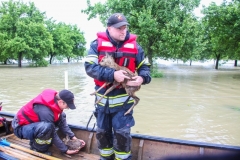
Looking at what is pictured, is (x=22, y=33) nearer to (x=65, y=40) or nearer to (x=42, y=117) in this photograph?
(x=65, y=40)

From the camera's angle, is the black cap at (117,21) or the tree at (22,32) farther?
the tree at (22,32)

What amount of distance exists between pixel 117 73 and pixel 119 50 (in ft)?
1.05

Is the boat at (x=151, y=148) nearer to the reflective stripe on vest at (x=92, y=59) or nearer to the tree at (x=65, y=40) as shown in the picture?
the reflective stripe on vest at (x=92, y=59)

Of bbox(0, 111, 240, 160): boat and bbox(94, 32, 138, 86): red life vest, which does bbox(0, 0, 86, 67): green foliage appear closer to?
bbox(0, 111, 240, 160): boat

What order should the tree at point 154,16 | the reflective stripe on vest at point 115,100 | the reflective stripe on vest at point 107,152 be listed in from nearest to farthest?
the reflective stripe on vest at point 115,100
the reflective stripe on vest at point 107,152
the tree at point 154,16

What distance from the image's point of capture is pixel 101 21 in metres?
18.5

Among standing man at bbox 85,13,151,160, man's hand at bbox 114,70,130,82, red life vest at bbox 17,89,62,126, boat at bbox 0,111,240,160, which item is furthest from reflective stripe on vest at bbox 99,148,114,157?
man's hand at bbox 114,70,130,82

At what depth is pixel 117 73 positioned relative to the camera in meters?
2.62

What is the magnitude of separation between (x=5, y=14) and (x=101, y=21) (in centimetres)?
2270

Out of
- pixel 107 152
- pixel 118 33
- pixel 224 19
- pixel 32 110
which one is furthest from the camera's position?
pixel 224 19

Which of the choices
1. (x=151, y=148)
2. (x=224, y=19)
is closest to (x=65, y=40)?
(x=224, y=19)

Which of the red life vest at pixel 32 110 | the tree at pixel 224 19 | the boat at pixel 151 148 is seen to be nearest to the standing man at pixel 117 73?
the boat at pixel 151 148

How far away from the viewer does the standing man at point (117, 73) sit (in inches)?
106

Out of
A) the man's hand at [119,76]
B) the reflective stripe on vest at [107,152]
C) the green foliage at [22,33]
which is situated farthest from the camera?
the green foliage at [22,33]
